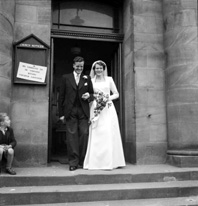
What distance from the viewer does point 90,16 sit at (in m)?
7.85

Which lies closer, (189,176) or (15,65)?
(189,176)

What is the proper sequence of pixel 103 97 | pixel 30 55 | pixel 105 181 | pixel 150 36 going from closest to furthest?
pixel 105 181, pixel 103 97, pixel 30 55, pixel 150 36

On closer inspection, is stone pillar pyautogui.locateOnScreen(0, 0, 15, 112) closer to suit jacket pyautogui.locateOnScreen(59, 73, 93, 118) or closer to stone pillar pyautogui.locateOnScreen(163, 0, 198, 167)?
A: suit jacket pyautogui.locateOnScreen(59, 73, 93, 118)

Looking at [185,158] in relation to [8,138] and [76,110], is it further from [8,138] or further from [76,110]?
[8,138]

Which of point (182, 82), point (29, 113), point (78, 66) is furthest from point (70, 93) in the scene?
point (182, 82)

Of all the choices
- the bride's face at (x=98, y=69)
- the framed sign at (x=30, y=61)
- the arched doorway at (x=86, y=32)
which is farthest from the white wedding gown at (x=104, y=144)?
the framed sign at (x=30, y=61)

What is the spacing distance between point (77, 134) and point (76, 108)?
22.7 inches

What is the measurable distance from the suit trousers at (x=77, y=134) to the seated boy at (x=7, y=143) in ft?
3.86

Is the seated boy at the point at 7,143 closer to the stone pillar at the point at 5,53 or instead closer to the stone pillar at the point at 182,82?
the stone pillar at the point at 5,53

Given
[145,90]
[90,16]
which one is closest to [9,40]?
[90,16]

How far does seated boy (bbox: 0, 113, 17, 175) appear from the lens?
17.4 ft

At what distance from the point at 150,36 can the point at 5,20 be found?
360 centimetres

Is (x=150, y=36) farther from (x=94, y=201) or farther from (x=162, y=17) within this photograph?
(x=94, y=201)

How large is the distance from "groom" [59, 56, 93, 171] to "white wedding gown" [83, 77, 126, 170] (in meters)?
0.18
